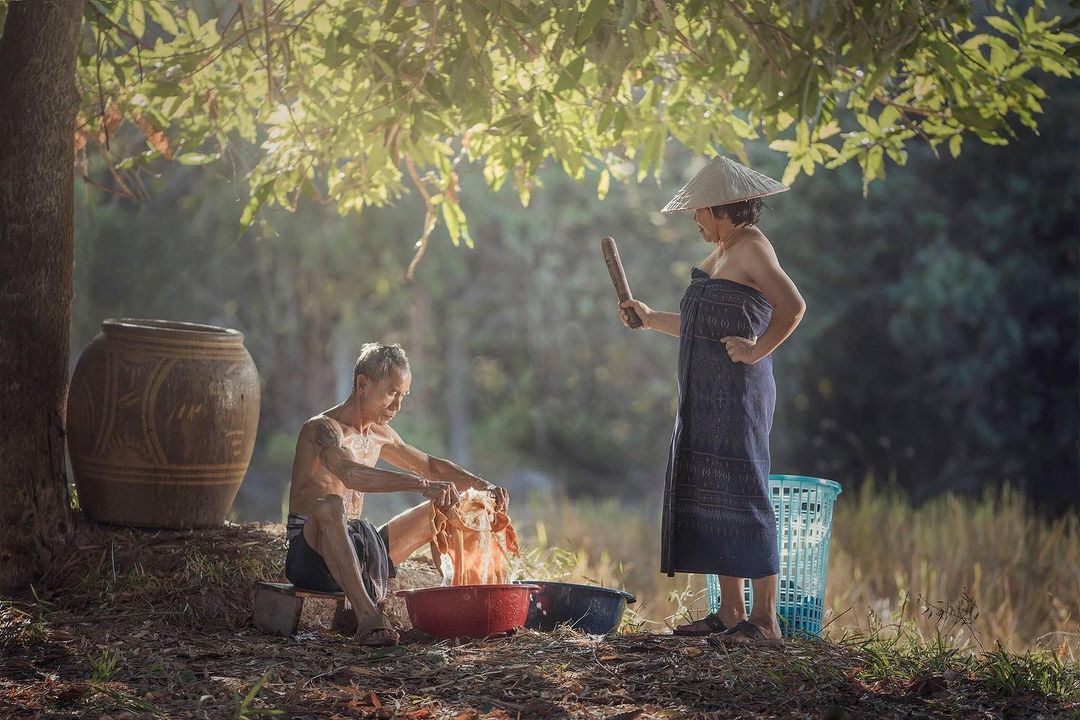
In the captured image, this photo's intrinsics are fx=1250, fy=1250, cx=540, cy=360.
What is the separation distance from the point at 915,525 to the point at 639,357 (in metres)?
13.0

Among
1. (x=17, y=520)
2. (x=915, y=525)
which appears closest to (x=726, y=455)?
(x=17, y=520)

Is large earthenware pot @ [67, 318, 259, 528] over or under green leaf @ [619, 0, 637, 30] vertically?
under

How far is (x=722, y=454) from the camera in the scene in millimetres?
4648

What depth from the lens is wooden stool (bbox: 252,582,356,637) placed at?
16.3 feet

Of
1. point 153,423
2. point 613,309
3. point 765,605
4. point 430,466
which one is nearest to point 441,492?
point 430,466

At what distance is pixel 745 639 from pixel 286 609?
1822 millimetres

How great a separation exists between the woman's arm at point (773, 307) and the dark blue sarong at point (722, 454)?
0.08 metres

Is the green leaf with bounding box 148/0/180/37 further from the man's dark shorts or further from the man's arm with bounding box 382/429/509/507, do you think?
the man's dark shorts

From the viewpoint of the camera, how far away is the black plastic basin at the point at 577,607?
197 inches

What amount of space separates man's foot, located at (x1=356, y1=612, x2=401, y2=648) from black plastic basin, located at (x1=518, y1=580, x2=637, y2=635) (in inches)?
25.9

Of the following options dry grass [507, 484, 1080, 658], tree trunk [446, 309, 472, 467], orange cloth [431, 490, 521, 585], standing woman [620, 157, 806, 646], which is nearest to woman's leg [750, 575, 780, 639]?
standing woman [620, 157, 806, 646]

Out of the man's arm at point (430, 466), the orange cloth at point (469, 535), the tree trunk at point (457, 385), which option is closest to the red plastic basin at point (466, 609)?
the orange cloth at point (469, 535)

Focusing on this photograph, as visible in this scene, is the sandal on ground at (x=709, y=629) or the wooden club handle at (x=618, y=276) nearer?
the sandal on ground at (x=709, y=629)

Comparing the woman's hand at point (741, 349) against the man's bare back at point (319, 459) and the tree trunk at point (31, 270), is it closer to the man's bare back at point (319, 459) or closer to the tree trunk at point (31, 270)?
the man's bare back at point (319, 459)
